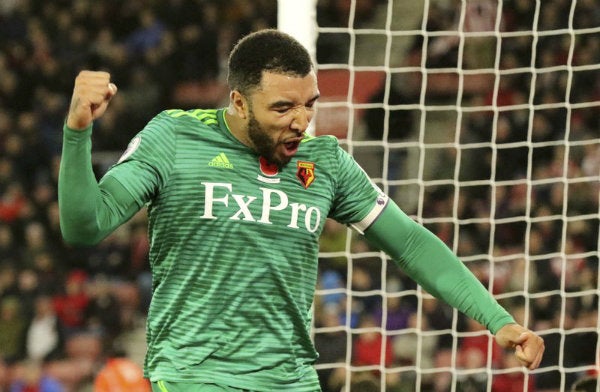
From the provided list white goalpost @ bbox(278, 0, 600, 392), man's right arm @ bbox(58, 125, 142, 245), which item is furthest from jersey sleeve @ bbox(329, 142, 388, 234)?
white goalpost @ bbox(278, 0, 600, 392)

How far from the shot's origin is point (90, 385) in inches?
339

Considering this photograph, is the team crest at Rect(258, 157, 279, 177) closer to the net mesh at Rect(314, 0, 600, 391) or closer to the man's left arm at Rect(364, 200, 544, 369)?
the man's left arm at Rect(364, 200, 544, 369)

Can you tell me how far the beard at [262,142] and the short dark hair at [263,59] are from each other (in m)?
0.09

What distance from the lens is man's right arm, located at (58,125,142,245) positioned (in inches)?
103

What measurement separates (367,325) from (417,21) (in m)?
2.39

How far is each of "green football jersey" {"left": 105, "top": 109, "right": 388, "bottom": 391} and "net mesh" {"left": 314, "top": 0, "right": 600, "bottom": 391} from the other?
3697mm

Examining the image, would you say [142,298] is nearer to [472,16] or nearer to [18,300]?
[18,300]

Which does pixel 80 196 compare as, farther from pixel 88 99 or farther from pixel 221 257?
pixel 221 257

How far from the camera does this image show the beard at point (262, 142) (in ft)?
9.88

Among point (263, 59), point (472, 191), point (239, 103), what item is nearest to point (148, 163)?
point (239, 103)

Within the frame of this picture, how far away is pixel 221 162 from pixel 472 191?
5.95 m

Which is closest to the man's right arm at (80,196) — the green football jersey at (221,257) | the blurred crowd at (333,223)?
the green football jersey at (221,257)

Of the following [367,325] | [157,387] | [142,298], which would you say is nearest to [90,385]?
[142,298]

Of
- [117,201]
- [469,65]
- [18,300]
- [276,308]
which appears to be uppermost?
[469,65]
